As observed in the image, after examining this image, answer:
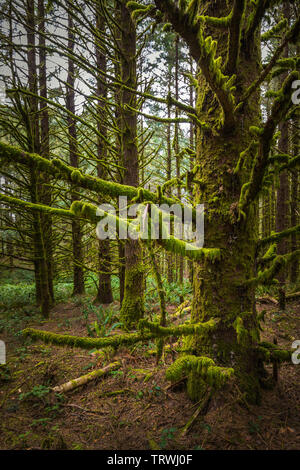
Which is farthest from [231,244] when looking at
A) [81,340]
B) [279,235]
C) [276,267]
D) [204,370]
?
[81,340]

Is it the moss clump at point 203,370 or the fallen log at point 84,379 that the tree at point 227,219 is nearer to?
the moss clump at point 203,370

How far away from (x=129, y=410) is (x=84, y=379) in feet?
3.42

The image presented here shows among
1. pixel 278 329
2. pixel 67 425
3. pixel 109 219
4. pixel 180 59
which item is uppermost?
pixel 180 59

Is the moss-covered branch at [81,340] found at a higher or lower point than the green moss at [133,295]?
higher

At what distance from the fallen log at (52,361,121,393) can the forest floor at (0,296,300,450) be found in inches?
2.8

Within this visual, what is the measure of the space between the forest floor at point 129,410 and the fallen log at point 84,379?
0.23 ft

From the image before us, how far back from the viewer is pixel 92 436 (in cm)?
262

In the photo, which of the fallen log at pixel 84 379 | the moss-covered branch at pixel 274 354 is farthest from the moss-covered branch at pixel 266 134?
the fallen log at pixel 84 379

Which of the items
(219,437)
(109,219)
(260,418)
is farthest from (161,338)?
(260,418)

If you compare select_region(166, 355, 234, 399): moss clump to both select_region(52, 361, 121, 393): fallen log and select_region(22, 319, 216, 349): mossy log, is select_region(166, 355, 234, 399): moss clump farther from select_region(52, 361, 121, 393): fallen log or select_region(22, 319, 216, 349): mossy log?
select_region(52, 361, 121, 393): fallen log

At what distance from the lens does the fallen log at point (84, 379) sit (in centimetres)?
342

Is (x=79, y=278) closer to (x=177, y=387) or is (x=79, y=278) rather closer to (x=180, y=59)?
(x=177, y=387)

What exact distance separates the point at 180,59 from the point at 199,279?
549 inches

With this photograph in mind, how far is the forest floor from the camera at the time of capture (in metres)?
2.18
